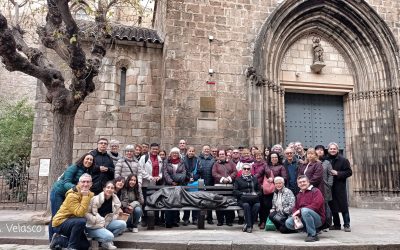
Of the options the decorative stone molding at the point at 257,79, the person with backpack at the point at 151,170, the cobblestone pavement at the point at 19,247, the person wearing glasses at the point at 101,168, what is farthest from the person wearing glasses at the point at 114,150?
the decorative stone molding at the point at 257,79

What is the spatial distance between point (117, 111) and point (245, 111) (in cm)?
428

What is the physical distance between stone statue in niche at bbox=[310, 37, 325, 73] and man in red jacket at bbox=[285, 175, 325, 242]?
7.75m

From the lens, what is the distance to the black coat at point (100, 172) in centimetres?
612

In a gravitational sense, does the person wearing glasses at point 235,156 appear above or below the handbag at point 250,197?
above

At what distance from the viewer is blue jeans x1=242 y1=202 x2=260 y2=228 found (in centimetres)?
645

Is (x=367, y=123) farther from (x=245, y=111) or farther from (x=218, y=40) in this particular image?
(x=218, y=40)

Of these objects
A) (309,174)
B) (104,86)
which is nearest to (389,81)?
(309,174)

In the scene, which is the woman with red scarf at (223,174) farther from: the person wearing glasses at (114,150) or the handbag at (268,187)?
the person wearing glasses at (114,150)

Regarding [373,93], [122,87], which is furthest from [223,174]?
[373,93]

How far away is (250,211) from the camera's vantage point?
21.5ft

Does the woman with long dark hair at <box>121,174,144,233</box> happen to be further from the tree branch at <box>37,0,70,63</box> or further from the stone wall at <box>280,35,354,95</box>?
the stone wall at <box>280,35,354,95</box>

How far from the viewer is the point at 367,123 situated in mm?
12641

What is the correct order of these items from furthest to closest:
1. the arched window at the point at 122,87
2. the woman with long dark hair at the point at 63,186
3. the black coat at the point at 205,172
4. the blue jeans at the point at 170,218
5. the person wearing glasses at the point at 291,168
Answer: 1. the arched window at the point at 122,87
2. the black coat at the point at 205,172
3. the person wearing glasses at the point at 291,168
4. the blue jeans at the point at 170,218
5. the woman with long dark hair at the point at 63,186

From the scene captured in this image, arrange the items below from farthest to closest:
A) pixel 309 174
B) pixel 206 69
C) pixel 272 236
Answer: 1. pixel 206 69
2. pixel 309 174
3. pixel 272 236
